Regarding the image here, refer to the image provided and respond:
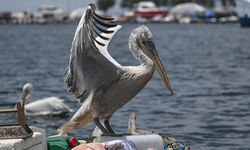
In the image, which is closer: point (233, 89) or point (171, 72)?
point (233, 89)

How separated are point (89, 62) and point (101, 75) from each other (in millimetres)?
263

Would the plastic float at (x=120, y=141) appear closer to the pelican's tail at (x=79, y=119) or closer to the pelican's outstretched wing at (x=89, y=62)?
the pelican's tail at (x=79, y=119)

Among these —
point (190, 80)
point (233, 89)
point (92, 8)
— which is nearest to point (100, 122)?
point (92, 8)

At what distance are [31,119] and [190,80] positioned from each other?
15.8m

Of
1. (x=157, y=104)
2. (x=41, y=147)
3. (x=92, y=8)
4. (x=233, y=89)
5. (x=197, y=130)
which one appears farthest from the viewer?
(x=233, y=89)

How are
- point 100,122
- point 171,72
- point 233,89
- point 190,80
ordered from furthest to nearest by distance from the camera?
point 171,72 → point 190,80 → point 233,89 → point 100,122

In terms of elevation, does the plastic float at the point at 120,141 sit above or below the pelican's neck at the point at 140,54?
below

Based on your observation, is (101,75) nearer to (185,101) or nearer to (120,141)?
(120,141)

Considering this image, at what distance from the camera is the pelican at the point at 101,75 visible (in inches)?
497

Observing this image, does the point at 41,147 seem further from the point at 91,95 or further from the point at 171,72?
the point at 171,72

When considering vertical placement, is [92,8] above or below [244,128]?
above

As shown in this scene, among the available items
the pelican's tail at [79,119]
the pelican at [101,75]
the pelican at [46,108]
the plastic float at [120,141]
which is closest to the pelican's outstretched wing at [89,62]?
the pelican at [101,75]

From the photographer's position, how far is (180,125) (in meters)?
23.4

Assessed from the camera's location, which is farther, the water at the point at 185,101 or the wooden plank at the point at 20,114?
the water at the point at 185,101
